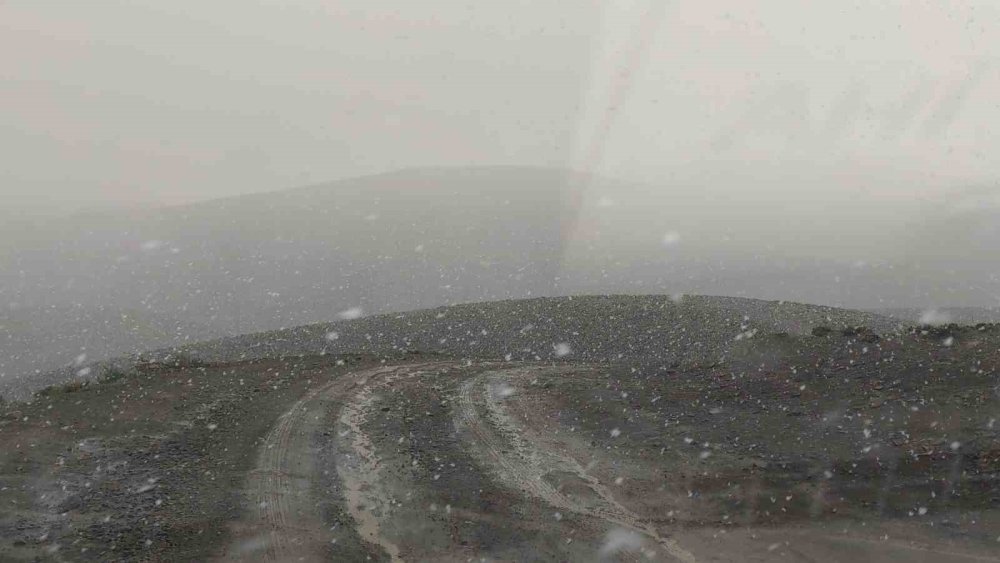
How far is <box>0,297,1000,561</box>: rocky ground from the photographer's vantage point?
8.59 meters

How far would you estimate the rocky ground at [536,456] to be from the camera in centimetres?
859

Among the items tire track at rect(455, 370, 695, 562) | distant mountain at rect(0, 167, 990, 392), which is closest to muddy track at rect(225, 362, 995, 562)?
tire track at rect(455, 370, 695, 562)

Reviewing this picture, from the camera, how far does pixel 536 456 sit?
11.2m

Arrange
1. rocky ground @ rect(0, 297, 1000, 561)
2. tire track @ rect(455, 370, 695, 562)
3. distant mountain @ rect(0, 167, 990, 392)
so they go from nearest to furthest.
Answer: rocky ground @ rect(0, 297, 1000, 561), tire track @ rect(455, 370, 695, 562), distant mountain @ rect(0, 167, 990, 392)

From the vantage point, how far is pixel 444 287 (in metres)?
33.8

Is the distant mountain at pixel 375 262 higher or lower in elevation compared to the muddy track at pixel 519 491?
lower

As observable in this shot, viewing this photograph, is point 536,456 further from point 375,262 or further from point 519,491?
point 375,262

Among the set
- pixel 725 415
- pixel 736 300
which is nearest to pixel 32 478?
pixel 725 415

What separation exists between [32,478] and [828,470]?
12.6 m

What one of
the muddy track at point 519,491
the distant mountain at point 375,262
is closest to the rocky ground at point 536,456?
the muddy track at point 519,491

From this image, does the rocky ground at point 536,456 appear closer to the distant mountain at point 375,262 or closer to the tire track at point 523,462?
the tire track at point 523,462

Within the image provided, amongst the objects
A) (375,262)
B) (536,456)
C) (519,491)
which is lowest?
(375,262)

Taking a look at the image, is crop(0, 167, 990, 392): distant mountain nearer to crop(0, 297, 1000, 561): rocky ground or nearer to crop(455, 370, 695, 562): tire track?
crop(0, 297, 1000, 561): rocky ground

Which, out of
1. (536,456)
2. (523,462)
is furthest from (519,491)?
(536,456)
